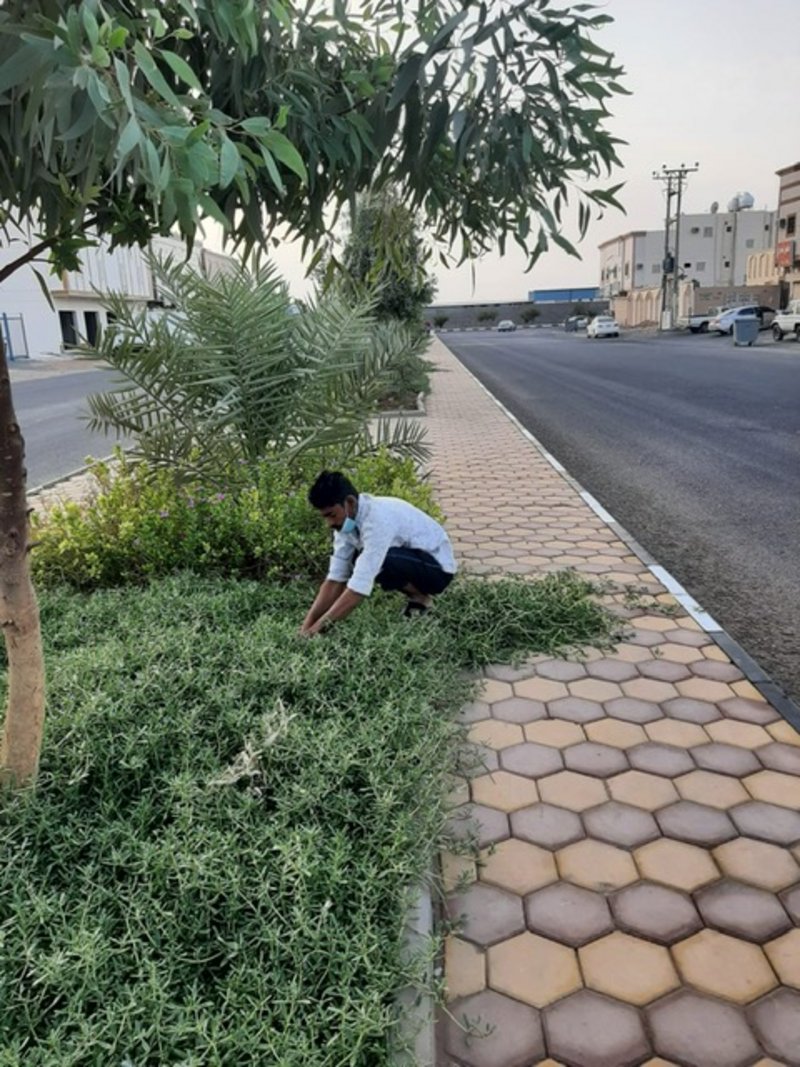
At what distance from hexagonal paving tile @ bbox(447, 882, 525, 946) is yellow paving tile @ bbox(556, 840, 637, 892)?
0.71 ft

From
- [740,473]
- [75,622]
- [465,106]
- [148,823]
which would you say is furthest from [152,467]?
[740,473]

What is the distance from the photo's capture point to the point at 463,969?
216 centimetres

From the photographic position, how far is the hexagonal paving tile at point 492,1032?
189cm

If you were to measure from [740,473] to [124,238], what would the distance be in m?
7.77

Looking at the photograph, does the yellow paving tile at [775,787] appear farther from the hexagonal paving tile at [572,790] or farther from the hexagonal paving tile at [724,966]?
the hexagonal paving tile at [724,966]

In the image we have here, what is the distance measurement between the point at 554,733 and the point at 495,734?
0.79 feet

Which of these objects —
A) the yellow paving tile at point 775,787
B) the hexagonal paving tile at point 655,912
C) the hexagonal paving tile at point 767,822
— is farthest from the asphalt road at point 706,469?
the hexagonal paving tile at point 655,912

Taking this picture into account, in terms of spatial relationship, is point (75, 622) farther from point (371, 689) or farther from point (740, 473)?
point (740, 473)

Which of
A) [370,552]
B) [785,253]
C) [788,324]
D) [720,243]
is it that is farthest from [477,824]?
[720,243]

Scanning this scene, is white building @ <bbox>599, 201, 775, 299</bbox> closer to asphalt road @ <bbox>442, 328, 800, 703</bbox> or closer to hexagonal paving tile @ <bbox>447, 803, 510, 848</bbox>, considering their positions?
asphalt road @ <bbox>442, 328, 800, 703</bbox>

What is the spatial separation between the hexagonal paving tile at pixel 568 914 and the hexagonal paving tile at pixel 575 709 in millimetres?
1042

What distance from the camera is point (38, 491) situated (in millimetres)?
8898

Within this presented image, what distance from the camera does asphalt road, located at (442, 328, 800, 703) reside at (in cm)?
495

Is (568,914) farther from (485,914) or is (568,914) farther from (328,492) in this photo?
(328,492)
